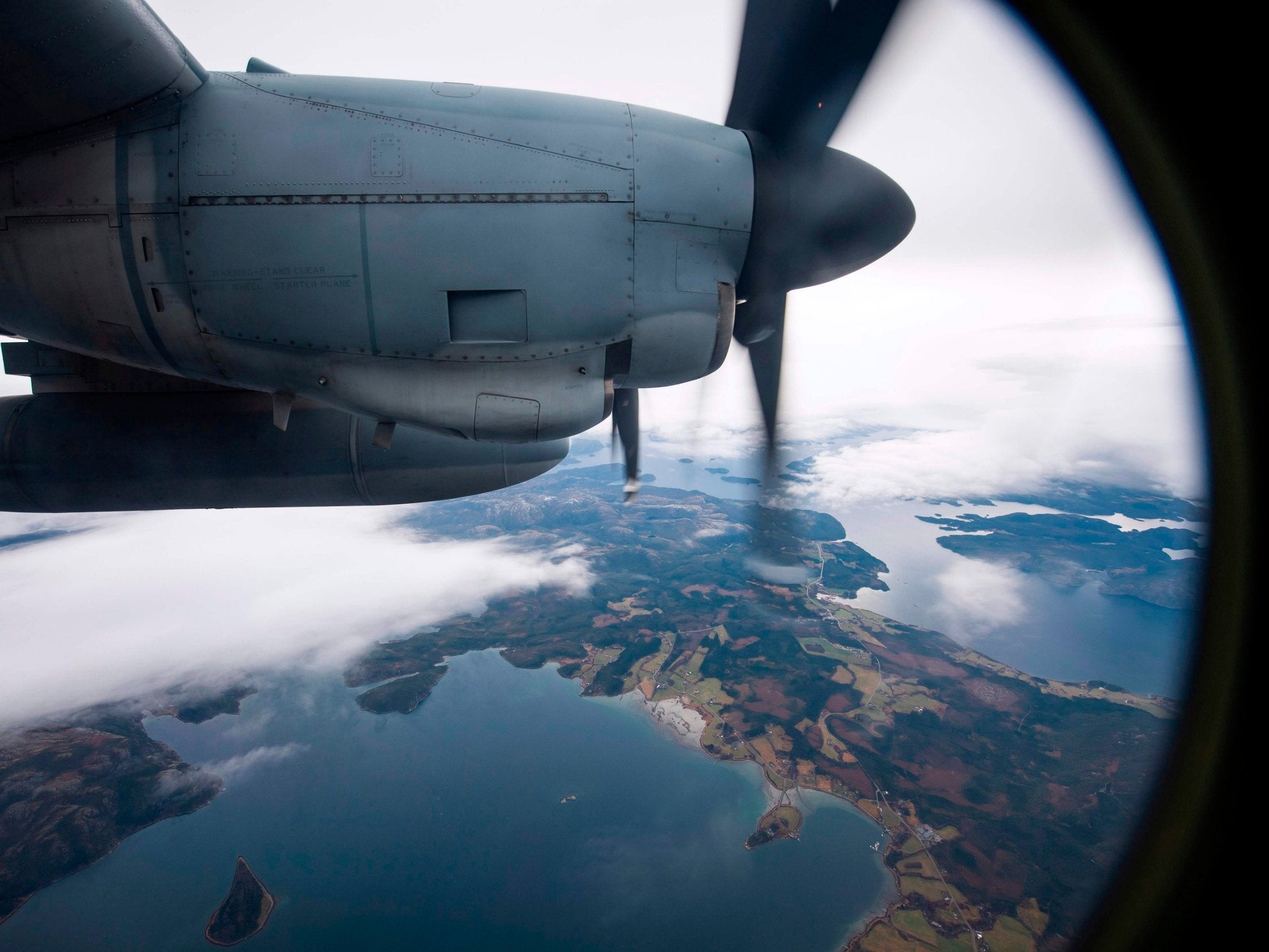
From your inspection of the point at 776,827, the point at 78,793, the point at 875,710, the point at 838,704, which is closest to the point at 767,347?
the point at 776,827

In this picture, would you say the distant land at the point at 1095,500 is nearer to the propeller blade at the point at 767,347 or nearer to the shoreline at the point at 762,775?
the shoreline at the point at 762,775

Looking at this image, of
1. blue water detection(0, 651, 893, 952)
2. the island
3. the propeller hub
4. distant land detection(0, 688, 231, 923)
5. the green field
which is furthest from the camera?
the green field

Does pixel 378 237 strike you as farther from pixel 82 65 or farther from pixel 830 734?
pixel 830 734

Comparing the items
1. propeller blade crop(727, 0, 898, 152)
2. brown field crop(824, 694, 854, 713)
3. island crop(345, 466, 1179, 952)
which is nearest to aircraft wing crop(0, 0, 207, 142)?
propeller blade crop(727, 0, 898, 152)

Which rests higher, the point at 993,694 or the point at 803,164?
the point at 803,164

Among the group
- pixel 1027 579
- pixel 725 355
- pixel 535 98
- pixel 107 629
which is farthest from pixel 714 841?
pixel 107 629

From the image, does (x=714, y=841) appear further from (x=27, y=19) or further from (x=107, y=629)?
(x=107, y=629)

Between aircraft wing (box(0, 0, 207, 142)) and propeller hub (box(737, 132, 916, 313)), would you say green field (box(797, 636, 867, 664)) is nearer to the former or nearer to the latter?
propeller hub (box(737, 132, 916, 313))
